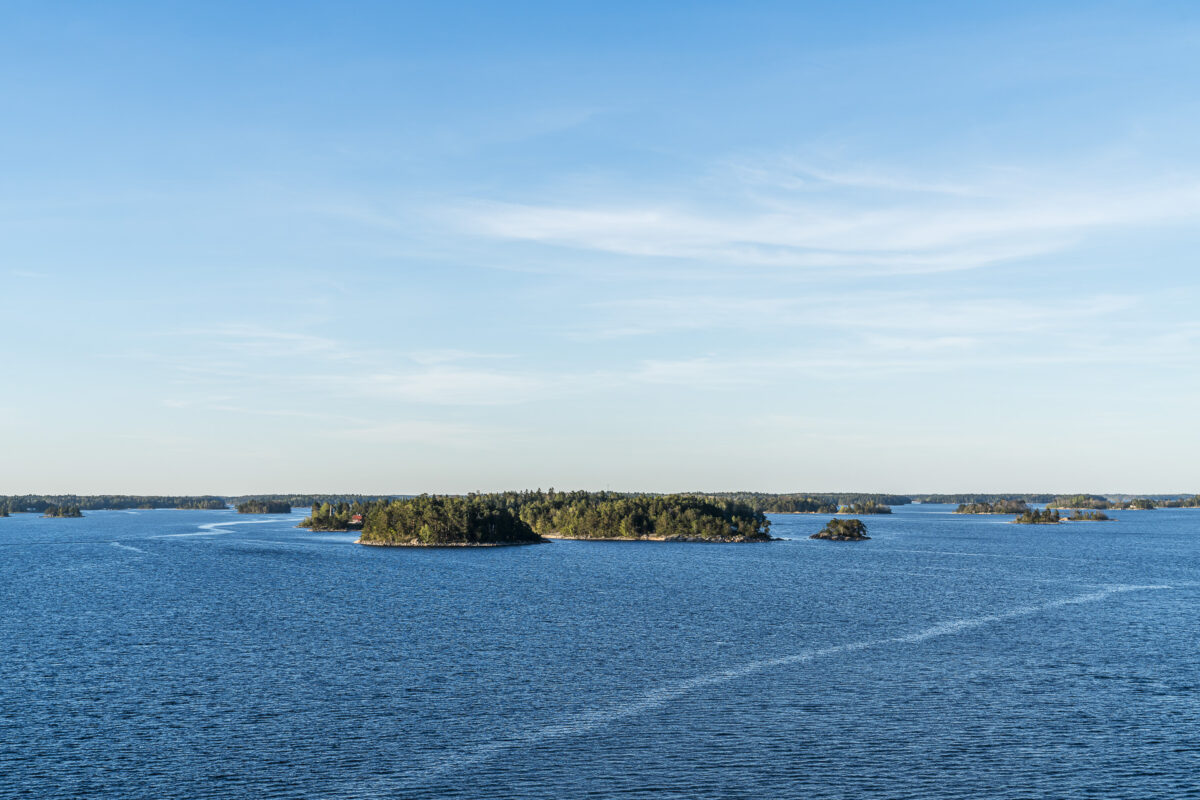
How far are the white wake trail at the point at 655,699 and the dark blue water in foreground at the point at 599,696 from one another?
0.92 ft

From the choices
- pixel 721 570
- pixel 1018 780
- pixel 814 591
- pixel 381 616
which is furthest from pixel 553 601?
pixel 1018 780

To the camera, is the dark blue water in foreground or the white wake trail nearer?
the dark blue water in foreground

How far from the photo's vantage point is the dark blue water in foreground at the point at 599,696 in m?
48.5

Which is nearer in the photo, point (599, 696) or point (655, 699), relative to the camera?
point (655, 699)

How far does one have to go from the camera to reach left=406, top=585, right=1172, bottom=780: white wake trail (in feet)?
169

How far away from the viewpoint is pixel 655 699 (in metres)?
64.9

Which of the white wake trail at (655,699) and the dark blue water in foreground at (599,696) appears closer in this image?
the dark blue water in foreground at (599,696)

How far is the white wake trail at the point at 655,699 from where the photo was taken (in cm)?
5141

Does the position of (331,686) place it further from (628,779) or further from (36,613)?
→ (36,613)

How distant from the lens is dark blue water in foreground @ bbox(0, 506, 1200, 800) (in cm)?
4847

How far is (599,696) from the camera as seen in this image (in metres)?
65.8

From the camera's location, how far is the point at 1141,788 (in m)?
47.2

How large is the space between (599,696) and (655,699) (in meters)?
4.14

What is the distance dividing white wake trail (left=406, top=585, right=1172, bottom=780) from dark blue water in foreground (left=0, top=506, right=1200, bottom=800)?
0.28 m
